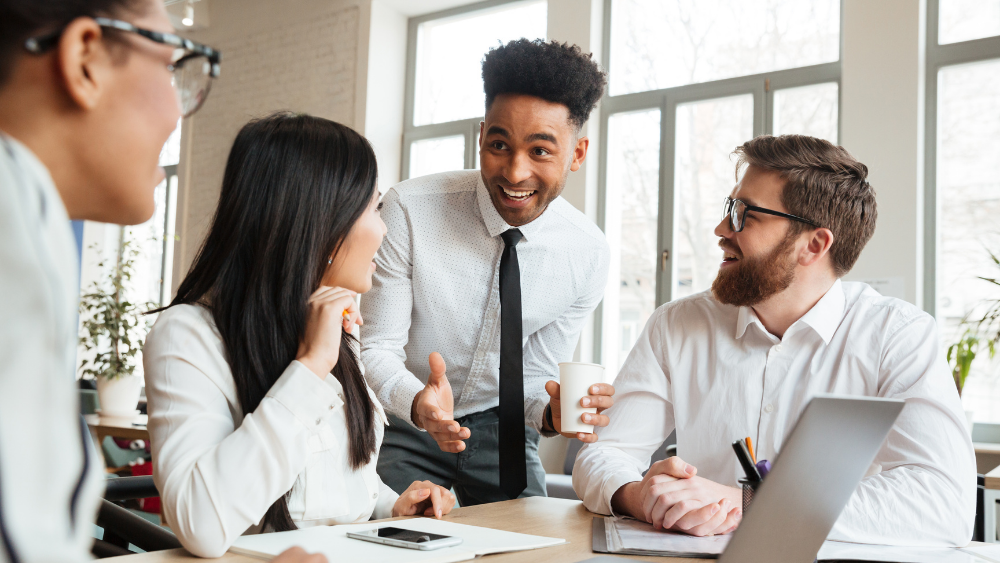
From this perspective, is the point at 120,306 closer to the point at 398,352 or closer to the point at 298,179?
the point at 398,352

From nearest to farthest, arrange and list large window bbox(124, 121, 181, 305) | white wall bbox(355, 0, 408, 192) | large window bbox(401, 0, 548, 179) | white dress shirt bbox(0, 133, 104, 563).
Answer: white dress shirt bbox(0, 133, 104, 563) → large window bbox(401, 0, 548, 179) → white wall bbox(355, 0, 408, 192) → large window bbox(124, 121, 181, 305)

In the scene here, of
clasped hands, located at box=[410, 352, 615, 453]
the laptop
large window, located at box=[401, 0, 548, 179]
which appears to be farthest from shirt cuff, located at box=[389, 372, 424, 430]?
large window, located at box=[401, 0, 548, 179]

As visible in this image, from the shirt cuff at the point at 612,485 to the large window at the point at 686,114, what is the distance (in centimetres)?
393

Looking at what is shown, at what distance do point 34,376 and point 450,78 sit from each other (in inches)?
258

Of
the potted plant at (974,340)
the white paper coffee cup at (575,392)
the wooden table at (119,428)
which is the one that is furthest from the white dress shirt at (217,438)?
the potted plant at (974,340)

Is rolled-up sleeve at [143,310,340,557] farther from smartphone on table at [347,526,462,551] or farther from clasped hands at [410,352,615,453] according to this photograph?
clasped hands at [410,352,615,453]

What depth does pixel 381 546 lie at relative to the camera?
1.07 metres

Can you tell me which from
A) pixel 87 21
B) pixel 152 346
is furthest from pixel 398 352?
pixel 87 21

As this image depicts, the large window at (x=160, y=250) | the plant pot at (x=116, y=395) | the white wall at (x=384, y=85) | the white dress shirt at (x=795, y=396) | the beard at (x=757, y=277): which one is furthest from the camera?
the large window at (x=160, y=250)

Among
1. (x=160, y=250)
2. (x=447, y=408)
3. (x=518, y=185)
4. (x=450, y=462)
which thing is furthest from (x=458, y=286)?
(x=160, y=250)

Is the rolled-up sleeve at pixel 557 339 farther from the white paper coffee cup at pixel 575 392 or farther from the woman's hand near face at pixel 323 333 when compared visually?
the woman's hand near face at pixel 323 333

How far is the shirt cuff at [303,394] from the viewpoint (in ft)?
3.75

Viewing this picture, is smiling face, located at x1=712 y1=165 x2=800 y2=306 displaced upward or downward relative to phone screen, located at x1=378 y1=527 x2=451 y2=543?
upward

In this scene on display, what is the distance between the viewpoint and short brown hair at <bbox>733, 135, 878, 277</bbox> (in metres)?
1.86
